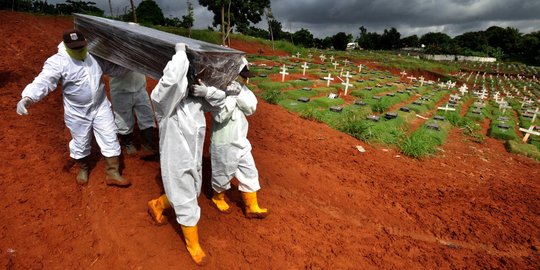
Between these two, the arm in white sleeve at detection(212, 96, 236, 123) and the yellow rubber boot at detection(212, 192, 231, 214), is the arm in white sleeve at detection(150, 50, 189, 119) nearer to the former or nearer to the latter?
the arm in white sleeve at detection(212, 96, 236, 123)

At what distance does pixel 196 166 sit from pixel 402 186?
348 cm

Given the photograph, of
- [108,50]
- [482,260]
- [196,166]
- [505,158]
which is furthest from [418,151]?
[108,50]

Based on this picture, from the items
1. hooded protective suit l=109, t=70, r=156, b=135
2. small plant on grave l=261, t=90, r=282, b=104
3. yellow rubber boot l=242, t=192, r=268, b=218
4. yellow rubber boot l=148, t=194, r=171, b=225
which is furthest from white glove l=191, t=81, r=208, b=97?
small plant on grave l=261, t=90, r=282, b=104

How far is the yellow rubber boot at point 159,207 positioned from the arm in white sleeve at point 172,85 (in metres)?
1.02

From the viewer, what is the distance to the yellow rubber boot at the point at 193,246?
2.68 meters

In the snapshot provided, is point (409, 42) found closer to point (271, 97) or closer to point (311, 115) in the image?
point (271, 97)

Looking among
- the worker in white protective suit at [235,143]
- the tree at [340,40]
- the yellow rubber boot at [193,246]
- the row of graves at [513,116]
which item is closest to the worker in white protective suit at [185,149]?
the yellow rubber boot at [193,246]

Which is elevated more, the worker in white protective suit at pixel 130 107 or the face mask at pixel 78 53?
the face mask at pixel 78 53

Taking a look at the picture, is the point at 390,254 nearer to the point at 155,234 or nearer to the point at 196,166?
the point at 196,166

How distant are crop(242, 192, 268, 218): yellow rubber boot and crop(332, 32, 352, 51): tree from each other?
62.0m

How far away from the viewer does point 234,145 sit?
10.2 feet

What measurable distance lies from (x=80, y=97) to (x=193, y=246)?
198 cm

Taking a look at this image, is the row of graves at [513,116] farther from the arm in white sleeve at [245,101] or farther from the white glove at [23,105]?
the white glove at [23,105]

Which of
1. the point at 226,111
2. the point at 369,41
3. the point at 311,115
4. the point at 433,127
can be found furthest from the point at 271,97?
the point at 369,41
